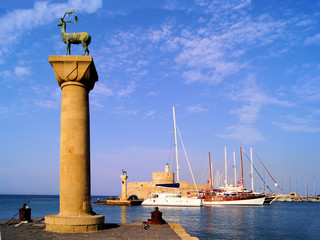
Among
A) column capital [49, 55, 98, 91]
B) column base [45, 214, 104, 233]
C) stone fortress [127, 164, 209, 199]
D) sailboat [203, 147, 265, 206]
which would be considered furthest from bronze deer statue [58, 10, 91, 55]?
stone fortress [127, 164, 209, 199]

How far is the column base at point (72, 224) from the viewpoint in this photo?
9766mm

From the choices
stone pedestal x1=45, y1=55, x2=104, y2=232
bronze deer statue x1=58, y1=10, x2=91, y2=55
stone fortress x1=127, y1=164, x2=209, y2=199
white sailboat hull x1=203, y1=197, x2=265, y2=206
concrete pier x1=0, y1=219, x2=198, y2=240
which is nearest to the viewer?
concrete pier x1=0, y1=219, x2=198, y2=240

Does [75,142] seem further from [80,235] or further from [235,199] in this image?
[235,199]

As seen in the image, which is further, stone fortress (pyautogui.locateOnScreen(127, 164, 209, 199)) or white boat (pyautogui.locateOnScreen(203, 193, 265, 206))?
stone fortress (pyautogui.locateOnScreen(127, 164, 209, 199))

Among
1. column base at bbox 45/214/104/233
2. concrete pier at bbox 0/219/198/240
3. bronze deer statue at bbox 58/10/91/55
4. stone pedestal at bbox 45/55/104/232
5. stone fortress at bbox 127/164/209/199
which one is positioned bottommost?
stone fortress at bbox 127/164/209/199

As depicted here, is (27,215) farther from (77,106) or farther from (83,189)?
(77,106)

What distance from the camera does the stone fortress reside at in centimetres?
6892

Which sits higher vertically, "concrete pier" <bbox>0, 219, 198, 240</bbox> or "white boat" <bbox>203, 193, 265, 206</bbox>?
"concrete pier" <bbox>0, 219, 198, 240</bbox>

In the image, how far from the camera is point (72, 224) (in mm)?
9773

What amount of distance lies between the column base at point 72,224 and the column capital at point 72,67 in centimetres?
446

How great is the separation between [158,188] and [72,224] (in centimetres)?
6026

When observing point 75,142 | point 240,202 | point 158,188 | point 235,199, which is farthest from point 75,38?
point 158,188

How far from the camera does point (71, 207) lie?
10273 mm

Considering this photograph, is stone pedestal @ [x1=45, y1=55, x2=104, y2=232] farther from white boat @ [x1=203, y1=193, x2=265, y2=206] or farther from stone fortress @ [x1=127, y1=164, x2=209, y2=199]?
stone fortress @ [x1=127, y1=164, x2=209, y2=199]
